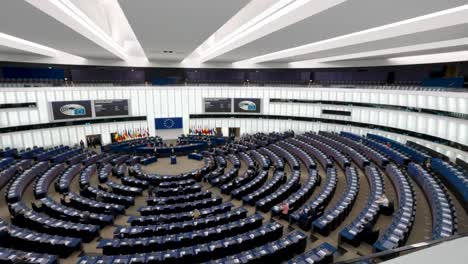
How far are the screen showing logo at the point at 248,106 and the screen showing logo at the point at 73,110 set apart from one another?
1983cm

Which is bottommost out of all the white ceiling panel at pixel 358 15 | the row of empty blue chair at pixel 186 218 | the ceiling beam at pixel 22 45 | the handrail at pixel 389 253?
the row of empty blue chair at pixel 186 218

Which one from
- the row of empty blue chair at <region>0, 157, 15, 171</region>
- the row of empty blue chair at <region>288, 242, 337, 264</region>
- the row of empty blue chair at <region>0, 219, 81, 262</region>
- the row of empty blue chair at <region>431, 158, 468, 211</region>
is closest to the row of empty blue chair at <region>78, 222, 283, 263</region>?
the row of empty blue chair at <region>0, 219, 81, 262</region>

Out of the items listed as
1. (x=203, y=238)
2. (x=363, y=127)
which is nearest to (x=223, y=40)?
(x=203, y=238)

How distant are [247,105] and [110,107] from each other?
58.7 feet

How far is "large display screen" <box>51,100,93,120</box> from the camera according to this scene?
27466 mm

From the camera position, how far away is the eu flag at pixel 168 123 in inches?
1351

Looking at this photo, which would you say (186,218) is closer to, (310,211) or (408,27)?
(310,211)

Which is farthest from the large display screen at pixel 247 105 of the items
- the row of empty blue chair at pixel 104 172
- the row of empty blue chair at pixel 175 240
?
the row of empty blue chair at pixel 175 240

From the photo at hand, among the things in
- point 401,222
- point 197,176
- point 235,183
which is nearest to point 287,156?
point 235,183

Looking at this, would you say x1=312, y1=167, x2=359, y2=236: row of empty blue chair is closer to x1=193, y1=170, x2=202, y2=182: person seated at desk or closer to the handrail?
the handrail

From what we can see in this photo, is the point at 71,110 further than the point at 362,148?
Yes

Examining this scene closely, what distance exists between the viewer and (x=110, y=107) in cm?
3086

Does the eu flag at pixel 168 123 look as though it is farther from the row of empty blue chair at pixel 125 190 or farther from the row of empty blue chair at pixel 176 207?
the row of empty blue chair at pixel 176 207

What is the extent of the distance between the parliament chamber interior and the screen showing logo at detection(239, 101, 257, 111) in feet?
0.66
